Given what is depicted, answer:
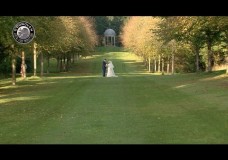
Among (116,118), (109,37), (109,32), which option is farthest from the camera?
(109,37)

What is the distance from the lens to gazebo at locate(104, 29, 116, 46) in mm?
129750

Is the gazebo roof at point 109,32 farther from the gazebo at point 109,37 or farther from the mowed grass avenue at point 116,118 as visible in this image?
the mowed grass avenue at point 116,118

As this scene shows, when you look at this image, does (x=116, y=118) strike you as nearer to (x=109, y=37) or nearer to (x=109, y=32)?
(x=109, y=32)

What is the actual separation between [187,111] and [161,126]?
4188 mm

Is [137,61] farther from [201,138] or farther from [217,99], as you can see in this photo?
[201,138]

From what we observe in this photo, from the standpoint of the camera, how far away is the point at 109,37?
136 m

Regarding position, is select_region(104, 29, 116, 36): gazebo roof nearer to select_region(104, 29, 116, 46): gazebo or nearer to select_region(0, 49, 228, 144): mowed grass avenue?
select_region(104, 29, 116, 46): gazebo

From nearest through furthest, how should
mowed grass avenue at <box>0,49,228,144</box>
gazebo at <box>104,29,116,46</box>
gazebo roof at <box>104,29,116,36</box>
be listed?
1. mowed grass avenue at <box>0,49,228,144</box>
2. gazebo roof at <box>104,29,116,36</box>
3. gazebo at <box>104,29,116,46</box>

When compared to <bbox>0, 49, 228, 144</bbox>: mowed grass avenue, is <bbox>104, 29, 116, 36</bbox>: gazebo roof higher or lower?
higher

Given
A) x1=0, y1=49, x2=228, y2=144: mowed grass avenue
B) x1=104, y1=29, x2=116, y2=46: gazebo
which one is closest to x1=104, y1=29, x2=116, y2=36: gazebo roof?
x1=104, y1=29, x2=116, y2=46: gazebo

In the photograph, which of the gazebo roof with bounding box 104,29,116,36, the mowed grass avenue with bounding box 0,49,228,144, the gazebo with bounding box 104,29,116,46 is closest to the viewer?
the mowed grass avenue with bounding box 0,49,228,144

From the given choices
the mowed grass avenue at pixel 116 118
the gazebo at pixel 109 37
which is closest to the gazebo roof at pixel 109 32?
the gazebo at pixel 109 37

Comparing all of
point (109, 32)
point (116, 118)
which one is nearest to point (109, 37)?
point (109, 32)
